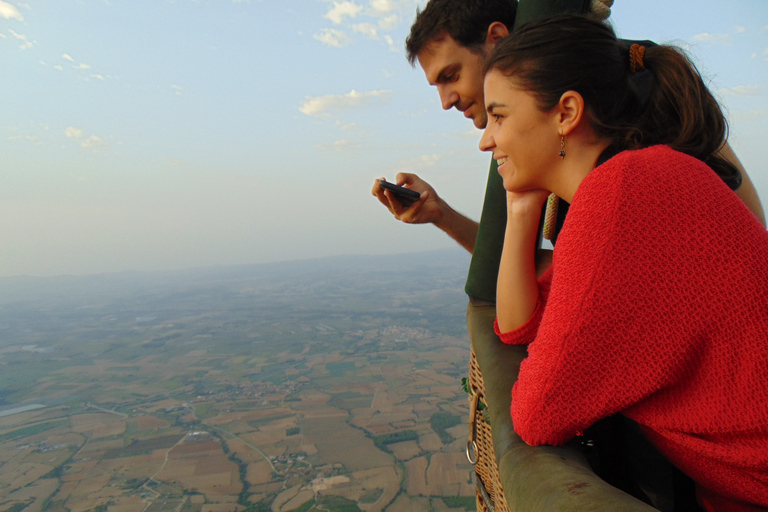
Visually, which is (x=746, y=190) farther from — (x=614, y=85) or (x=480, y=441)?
(x=480, y=441)

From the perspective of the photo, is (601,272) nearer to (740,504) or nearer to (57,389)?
Answer: (740,504)

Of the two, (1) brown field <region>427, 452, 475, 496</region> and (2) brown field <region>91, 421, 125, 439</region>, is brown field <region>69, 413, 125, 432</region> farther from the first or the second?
(1) brown field <region>427, 452, 475, 496</region>

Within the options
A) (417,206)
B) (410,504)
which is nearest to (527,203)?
(417,206)

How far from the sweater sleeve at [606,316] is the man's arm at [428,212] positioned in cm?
128

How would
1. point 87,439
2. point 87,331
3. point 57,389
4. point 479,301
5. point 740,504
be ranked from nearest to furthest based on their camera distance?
point 740,504, point 479,301, point 87,439, point 57,389, point 87,331

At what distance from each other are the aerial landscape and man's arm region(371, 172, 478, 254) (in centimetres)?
947

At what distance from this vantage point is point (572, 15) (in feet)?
3.48

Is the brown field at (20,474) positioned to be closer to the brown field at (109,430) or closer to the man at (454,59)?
the brown field at (109,430)

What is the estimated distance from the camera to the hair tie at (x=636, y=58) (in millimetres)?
1090

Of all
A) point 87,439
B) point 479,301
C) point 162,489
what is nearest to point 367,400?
point 162,489

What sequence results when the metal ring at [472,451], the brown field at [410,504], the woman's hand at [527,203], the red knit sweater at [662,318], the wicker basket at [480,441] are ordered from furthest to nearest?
the brown field at [410,504] < the metal ring at [472,451] < the wicker basket at [480,441] < the woman's hand at [527,203] < the red knit sweater at [662,318]

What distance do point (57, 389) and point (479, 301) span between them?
5193 centimetres

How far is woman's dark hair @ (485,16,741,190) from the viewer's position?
101cm

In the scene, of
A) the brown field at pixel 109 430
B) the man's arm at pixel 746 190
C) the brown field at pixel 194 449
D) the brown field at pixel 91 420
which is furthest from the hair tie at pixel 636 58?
the brown field at pixel 91 420
